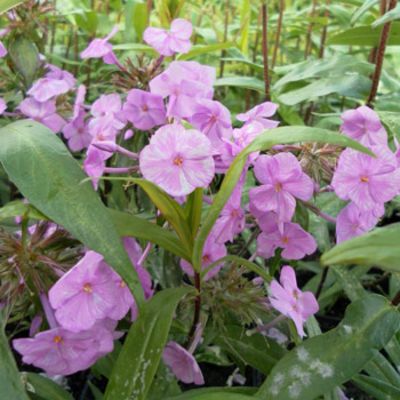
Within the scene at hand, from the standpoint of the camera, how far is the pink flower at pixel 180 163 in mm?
664

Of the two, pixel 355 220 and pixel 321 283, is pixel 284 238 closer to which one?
pixel 355 220

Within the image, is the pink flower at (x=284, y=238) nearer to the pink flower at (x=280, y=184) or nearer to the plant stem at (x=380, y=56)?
the pink flower at (x=280, y=184)

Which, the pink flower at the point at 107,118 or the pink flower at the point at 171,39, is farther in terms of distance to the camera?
the pink flower at the point at 171,39

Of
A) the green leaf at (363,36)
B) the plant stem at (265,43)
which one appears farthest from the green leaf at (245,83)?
the green leaf at (363,36)

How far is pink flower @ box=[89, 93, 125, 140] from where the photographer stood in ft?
2.77

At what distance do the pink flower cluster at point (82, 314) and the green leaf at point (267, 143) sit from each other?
107 mm

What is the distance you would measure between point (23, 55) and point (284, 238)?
70 cm

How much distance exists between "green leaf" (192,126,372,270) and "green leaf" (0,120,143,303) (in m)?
0.10

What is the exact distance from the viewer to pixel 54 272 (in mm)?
775

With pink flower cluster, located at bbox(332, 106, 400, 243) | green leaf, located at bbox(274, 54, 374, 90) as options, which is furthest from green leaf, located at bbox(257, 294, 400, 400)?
green leaf, located at bbox(274, 54, 374, 90)

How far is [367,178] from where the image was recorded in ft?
2.32

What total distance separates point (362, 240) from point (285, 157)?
232 mm

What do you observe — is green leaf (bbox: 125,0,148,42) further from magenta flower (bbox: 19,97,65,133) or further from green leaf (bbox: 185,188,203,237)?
green leaf (bbox: 185,188,203,237)

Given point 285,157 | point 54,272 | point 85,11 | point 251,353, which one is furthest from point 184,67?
point 85,11
